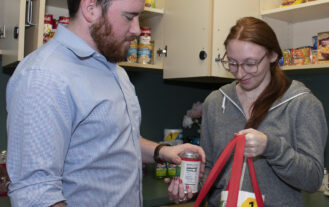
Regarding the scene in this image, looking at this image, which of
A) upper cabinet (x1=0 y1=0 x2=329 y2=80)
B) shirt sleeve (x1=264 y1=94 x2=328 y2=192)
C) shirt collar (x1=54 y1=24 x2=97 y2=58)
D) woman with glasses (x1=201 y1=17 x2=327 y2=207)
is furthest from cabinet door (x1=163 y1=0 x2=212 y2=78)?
shirt collar (x1=54 y1=24 x2=97 y2=58)

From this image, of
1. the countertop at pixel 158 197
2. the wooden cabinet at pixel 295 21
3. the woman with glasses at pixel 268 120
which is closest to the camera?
the woman with glasses at pixel 268 120

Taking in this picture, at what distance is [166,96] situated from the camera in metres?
2.40

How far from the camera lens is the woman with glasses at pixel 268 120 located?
3.82ft

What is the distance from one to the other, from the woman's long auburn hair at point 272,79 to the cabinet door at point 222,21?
552 millimetres

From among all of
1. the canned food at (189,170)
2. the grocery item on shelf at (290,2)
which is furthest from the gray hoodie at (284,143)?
the grocery item on shelf at (290,2)

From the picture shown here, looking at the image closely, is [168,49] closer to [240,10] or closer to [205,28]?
[205,28]

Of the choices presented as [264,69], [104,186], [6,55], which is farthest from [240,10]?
[104,186]

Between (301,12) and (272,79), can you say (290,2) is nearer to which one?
(301,12)

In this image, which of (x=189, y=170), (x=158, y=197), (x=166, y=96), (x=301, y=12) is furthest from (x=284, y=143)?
(x=166, y=96)

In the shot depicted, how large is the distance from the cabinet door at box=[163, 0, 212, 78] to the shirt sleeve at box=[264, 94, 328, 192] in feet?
2.47

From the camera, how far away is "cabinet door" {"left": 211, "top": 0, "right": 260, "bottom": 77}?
1.91 metres

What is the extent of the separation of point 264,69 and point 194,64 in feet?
2.23

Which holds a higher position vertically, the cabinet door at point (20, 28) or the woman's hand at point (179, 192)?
the cabinet door at point (20, 28)

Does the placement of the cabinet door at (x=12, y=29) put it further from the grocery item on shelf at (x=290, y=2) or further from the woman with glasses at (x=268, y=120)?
the grocery item on shelf at (x=290, y=2)
